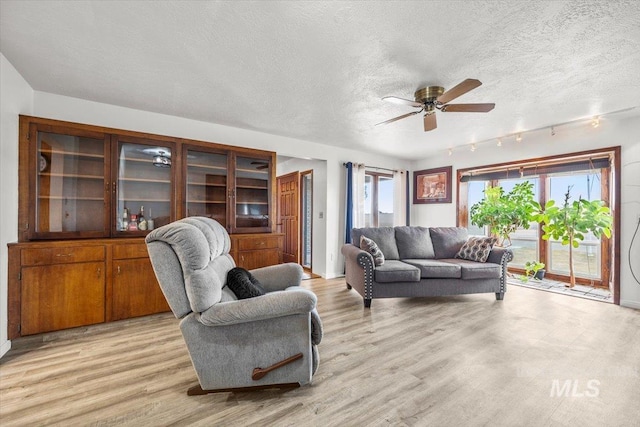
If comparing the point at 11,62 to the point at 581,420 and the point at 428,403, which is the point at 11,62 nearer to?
the point at 428,403

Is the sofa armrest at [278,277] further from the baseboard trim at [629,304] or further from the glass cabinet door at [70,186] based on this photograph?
the baseboard trim at [629,304]

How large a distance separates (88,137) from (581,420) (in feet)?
15.0

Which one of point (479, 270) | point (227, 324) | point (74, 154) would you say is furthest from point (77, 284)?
point (479, 270)

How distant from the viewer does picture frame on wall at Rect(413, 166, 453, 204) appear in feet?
18.2

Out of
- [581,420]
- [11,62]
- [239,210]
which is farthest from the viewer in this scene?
[239,210]

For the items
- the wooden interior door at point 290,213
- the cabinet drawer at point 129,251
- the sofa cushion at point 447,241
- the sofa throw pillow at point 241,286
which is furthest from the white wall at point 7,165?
the sofa cushion at point 447,241

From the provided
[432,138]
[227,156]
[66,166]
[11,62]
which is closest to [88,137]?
[66,166]

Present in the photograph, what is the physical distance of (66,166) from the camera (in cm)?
288

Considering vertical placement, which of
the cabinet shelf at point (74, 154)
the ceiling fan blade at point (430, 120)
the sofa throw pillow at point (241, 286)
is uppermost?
the ceiling fan blade at point (430, 120)

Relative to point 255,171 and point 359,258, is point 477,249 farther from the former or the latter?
point 255,171

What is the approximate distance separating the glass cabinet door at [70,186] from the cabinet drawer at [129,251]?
10.1 inches

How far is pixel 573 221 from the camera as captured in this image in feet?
13.3

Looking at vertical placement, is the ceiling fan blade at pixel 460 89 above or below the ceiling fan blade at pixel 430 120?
above

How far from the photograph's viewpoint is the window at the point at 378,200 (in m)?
5.86
